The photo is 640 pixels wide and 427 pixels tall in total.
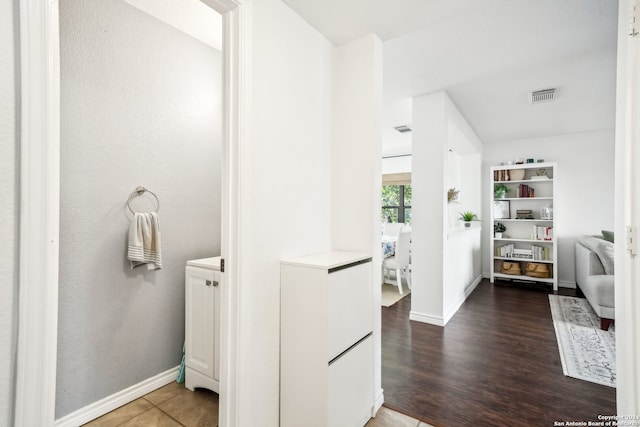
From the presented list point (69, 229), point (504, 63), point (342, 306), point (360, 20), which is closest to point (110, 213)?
point (69, 229)

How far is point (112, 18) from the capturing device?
181 centimetres

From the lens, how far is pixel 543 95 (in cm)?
330

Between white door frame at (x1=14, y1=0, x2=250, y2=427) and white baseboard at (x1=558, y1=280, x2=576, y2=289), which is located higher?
white door frame at (x1=14, y1=0, x2=250, y2=427)

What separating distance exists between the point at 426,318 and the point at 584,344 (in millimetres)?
1364

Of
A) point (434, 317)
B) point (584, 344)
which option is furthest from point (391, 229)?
point (584, 344)

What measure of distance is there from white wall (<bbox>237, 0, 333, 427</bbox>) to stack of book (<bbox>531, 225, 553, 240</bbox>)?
479cm

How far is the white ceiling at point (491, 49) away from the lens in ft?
5.53

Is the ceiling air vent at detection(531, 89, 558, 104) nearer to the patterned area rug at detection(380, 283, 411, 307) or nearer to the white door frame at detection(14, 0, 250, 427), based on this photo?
the patterned area rug at detection(380, 283, 411, 307)

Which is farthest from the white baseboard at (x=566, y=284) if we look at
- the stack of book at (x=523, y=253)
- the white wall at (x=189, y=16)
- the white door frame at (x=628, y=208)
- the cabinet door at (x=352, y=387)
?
the white wall at (x=189, y=16)

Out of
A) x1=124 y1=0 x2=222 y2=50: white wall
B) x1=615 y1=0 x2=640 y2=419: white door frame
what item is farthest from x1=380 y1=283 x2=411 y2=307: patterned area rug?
x1=124 y1=0 x2=222 y2=50: white wall

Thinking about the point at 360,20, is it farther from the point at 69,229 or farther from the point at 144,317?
the point at 144,317

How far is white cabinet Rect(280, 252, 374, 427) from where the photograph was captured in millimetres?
1399

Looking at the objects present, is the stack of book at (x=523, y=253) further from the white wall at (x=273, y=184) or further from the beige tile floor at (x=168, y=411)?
the beige tile floor at (x=168, y=411)

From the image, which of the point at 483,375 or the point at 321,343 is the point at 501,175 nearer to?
the point at 483,375
